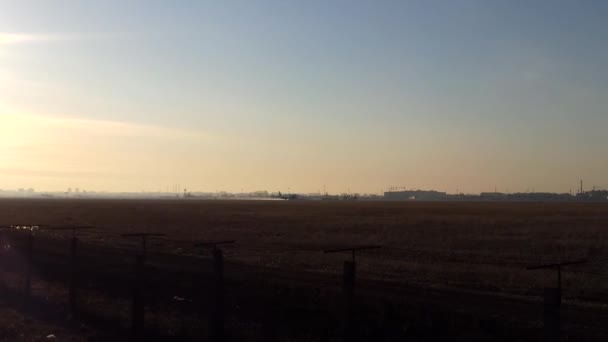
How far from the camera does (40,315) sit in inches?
490

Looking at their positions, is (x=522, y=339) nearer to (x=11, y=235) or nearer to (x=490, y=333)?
(x=490, y=333)

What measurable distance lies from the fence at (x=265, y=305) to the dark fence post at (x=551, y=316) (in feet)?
0.04

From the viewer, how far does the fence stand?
10688 mm

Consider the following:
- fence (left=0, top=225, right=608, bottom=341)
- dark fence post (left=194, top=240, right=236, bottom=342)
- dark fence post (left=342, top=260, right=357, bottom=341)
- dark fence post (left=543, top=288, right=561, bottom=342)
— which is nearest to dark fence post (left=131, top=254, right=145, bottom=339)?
fence (left=0, top=225, right=608, bottom=341)

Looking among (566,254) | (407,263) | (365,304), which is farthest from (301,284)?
(566,254)

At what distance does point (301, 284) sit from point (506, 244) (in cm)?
2634

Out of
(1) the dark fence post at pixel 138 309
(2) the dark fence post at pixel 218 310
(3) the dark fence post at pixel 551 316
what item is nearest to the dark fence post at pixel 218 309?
(2) the dark fence post at pixel 218 310

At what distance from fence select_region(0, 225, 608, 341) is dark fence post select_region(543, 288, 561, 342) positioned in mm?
11

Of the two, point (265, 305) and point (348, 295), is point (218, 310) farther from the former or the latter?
point (265, 305)

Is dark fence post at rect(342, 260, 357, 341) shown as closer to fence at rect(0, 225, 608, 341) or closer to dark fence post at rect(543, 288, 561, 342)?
fence at rect(0, 225, 608, 341)

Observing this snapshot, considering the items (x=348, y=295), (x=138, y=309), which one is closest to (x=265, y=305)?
(x=138, y=309)

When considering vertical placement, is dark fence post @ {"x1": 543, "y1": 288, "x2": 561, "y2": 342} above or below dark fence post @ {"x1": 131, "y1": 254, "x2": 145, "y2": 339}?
above

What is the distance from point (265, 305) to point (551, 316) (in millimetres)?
7316

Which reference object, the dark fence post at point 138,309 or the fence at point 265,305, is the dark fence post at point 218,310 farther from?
the dark fence post at point 138,309
